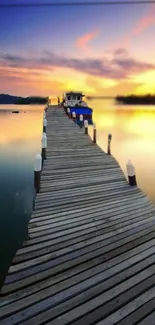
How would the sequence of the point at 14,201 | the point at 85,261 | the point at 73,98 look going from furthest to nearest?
Result: the point at 73,98 → the point at 14,201 → the point at 85,261

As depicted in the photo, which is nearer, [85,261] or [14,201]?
[85,261]

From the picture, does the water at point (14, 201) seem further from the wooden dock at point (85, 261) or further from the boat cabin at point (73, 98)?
the boat cabin at point (73, 98)

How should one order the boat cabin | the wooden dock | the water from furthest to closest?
the boat cabin
the water
the wooden dock

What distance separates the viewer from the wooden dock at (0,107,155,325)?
4.24 m

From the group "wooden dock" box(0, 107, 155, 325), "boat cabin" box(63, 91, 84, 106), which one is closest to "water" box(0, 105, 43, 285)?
"wooden dock" box(0, 107, 155, 325)

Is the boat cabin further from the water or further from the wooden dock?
the wooden dock

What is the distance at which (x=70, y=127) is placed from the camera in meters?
22.6

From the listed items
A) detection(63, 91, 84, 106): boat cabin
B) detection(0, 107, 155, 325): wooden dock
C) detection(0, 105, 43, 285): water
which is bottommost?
detection(0, 105, 43, 285): water

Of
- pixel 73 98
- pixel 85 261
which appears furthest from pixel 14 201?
pixel 73 98

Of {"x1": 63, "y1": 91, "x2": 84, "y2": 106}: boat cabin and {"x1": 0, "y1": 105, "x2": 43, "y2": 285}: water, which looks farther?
{"x1": 63, "y1": 91, "x2": 84, "y2": 106}: boat cabin

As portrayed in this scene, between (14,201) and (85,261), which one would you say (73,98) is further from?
(85,261)

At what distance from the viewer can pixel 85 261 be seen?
5.57 m

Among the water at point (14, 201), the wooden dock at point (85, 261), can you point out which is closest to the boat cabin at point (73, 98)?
the water at point (14, 201)

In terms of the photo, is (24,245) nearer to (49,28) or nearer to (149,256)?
(149,256)
